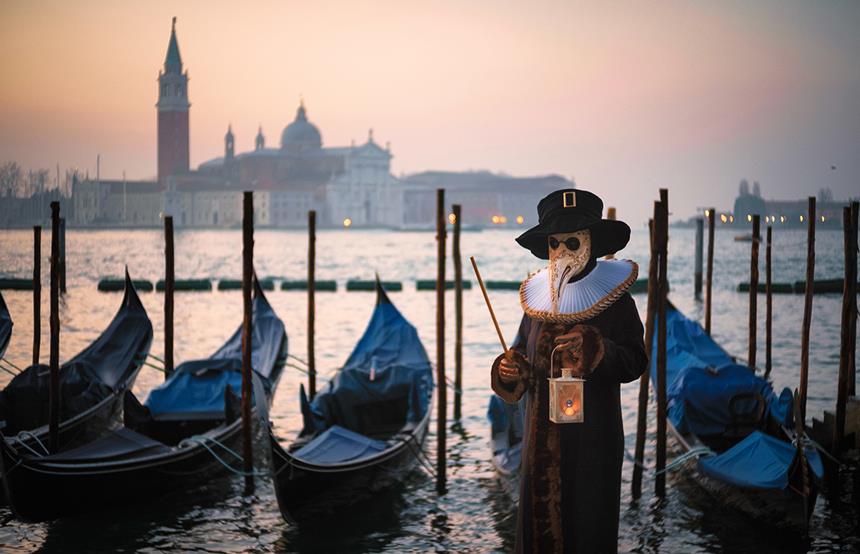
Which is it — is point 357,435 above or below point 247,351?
below

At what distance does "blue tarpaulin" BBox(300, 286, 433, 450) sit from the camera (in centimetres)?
604

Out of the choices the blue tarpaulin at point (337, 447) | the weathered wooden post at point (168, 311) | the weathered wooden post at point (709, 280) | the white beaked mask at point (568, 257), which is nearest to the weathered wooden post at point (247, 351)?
the blue tarpaulin at point (337, 447)

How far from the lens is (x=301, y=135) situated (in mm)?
91750

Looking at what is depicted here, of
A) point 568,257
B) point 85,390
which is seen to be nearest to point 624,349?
point 568,257

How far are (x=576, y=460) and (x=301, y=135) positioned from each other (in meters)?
90.9

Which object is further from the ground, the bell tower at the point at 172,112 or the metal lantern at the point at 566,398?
the bell tower at the point at 172,112

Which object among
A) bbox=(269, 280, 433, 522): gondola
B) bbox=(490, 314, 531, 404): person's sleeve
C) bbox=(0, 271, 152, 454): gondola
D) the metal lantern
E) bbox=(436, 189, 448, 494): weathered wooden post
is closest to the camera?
the metal lantern

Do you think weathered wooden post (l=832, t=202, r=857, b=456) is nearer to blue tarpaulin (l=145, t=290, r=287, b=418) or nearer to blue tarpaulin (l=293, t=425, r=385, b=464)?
blue tarpaulin (l=293, t=425, r=385, b=464)

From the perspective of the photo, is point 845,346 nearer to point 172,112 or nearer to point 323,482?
point 323,482

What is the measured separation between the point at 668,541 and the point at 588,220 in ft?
10.1

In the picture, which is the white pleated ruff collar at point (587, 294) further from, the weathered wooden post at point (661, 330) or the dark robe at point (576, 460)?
the weathered wooden post at point (661, 330)

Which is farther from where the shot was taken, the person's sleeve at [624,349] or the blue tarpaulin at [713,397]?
the blue tarpaulin at [713,397]

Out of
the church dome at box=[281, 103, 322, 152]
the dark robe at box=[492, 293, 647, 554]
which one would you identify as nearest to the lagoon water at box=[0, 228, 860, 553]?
the dark robe at box=[492, 293, 647, 554]

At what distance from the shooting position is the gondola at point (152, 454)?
500 centimetres
